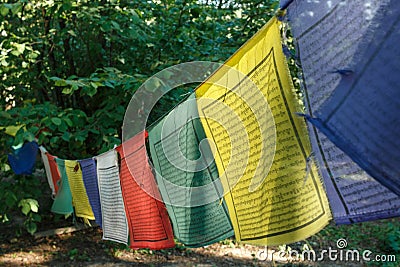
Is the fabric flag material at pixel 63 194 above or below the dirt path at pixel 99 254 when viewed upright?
above

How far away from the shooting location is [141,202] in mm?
2051

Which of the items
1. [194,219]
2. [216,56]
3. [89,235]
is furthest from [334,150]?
[89,235]

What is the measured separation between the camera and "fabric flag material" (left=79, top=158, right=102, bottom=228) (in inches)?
103

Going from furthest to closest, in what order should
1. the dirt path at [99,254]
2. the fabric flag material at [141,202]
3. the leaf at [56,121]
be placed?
the dirt path at [99,254] < the leaf at [56,121] < the fabric flag material at [141,202]

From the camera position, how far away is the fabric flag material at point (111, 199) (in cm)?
226

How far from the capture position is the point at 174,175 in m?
1.73

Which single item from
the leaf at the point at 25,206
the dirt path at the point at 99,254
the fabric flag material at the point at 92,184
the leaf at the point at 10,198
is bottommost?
the dirt path at the point at 99,254

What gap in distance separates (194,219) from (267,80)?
77 cm

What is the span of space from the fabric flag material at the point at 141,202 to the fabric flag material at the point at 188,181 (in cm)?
10

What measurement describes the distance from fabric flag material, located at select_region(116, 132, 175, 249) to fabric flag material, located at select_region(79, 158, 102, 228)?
427mm

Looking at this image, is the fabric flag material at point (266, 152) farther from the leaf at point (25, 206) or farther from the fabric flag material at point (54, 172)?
the leaf at point (25, 206)

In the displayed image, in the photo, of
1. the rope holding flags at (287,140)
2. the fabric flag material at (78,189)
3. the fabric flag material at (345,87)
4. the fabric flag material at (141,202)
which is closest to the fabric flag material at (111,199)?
the fabric flag material at (141,202)

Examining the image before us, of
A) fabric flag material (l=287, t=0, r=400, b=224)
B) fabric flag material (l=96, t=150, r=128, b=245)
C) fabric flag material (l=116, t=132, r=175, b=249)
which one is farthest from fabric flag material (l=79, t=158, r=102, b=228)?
fabric flag material (l=287, t=0, r=400, b=224)

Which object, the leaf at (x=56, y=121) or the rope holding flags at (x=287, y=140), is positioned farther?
the leaf at (x=56, y=121)
